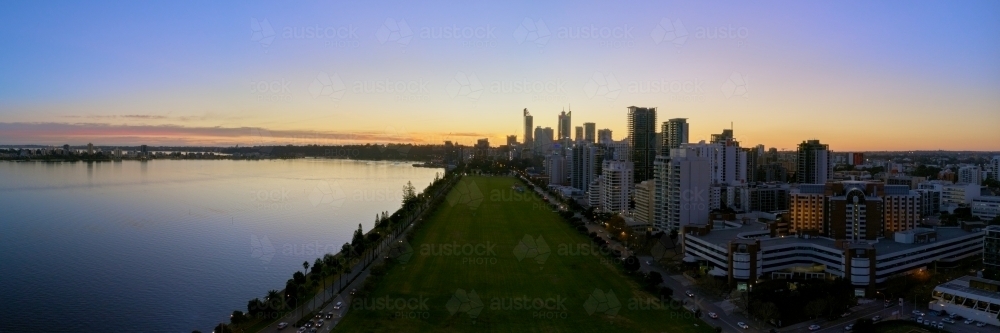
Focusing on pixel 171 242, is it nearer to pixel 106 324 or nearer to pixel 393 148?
pixel 106 324

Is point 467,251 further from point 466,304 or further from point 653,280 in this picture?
point 653,280

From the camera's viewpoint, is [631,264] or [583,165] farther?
[583,165]

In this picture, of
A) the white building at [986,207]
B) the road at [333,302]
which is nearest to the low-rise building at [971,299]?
the road at [333,302]

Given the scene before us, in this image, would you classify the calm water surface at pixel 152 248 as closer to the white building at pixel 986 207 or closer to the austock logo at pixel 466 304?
the austock logo at pixel 466 304

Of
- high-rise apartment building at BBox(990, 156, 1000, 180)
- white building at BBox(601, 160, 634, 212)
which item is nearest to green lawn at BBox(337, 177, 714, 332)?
white building at BBox(601, 160, 634, 212)

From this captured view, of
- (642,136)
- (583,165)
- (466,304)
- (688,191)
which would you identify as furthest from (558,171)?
(466,304)

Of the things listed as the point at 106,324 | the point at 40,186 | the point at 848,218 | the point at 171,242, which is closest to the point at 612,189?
the point at 848,218

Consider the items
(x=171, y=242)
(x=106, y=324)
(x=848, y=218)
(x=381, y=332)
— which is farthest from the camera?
(x=171, y=242)
